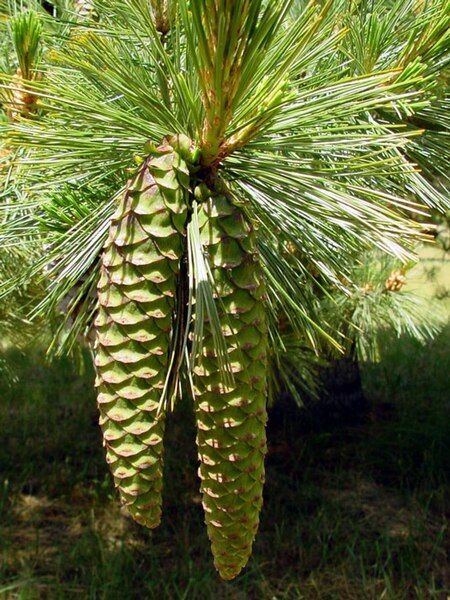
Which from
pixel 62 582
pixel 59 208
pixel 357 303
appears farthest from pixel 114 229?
pixel 62 582

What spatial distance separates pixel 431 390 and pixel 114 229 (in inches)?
109

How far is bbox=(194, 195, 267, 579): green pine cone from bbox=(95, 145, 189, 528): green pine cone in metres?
0.04

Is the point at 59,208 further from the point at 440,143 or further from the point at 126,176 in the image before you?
the point at 440,143

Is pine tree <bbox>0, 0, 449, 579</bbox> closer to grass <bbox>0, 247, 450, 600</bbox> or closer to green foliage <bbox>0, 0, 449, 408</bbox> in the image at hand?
green foliage <bbox>0, 0, 449, 408</bbox>

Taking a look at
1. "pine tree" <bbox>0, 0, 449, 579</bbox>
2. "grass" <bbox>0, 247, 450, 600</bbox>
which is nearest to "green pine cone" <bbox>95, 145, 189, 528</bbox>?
"pine tree" <bbox>0, 0, 449, 579</bbox>

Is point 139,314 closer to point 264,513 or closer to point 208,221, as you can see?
point 208,221

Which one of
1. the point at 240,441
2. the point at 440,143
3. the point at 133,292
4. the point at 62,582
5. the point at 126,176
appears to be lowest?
the point at 62,582

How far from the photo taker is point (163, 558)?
2.18m

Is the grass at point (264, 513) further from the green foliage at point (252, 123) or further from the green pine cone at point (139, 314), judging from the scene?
the green pine cone at point (139, 314)

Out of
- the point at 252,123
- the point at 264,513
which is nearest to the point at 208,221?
the point at 252,123

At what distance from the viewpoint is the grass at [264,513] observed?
2.04 meters

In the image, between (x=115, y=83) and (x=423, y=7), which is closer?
(x=115, y=83)

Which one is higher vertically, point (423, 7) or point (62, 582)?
point (423, 7)

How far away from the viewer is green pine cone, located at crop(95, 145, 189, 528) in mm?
648
